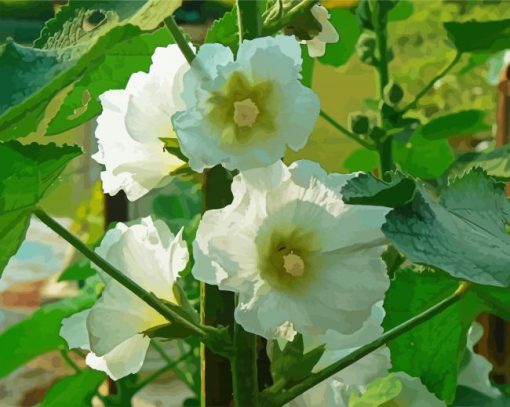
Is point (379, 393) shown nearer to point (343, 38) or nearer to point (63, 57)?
point (63, 57)

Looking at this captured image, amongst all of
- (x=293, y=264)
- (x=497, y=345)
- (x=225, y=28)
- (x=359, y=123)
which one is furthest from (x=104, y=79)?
(x=497, y=345)

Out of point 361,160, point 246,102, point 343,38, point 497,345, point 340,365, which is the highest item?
point 246,102

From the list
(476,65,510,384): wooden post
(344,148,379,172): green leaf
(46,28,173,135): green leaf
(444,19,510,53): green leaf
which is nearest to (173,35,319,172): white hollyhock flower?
(46,28,173,135): green leaf

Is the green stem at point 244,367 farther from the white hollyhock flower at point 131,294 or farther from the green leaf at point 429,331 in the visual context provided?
the green leaf at point 429,331

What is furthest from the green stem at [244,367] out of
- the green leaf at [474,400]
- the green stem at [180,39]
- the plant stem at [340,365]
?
the green leaf at [474,400]

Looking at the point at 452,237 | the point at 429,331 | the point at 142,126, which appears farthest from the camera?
the point at 429,331

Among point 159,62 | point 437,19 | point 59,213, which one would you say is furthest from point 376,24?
point 437,19
